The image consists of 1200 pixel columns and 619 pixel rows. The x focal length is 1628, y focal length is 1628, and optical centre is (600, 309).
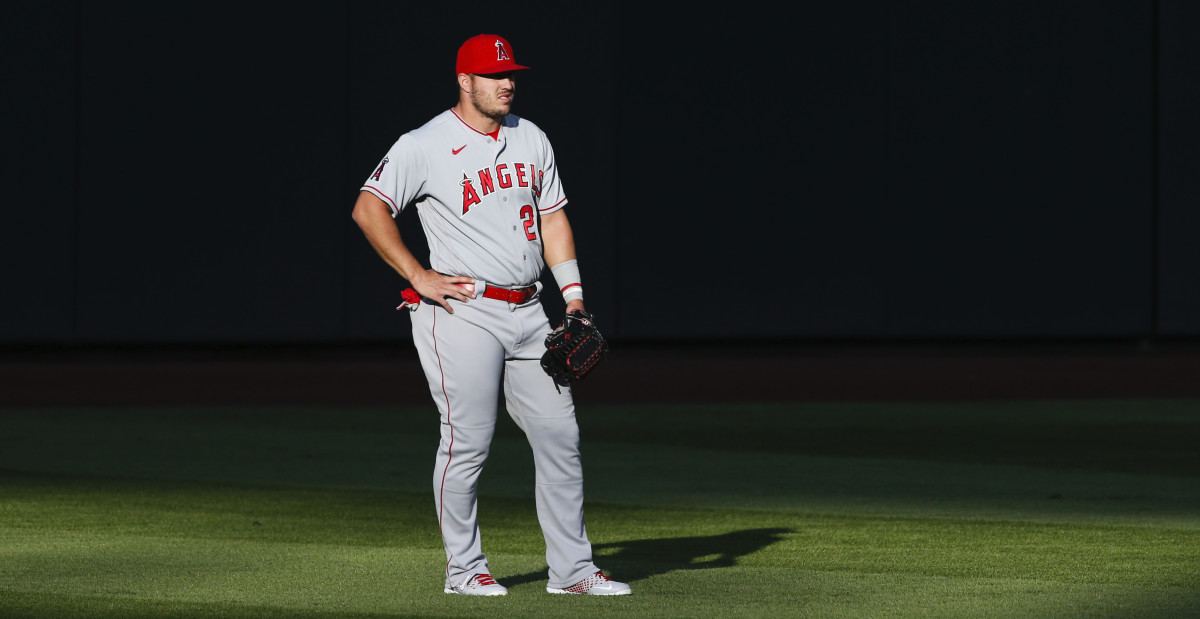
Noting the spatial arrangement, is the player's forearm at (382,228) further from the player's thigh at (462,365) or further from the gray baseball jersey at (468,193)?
the player's thigh at (462,365)

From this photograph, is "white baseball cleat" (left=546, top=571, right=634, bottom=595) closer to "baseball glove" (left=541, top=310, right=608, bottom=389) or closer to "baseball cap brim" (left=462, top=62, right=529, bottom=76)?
"baseball glove" (left=541, top=310, right=608, bottom=389)

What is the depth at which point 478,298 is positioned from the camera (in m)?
6.10

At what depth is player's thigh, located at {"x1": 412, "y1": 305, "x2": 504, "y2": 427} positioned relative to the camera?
6.09 meters

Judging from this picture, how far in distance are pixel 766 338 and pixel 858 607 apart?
1726cm

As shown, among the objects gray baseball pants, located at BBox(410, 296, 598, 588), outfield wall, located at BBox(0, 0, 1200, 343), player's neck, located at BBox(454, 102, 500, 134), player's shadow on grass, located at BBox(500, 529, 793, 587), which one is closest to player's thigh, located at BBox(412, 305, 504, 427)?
gray baseball pants, located at BBox(410, 296, 598, 588)

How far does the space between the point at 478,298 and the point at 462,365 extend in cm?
26

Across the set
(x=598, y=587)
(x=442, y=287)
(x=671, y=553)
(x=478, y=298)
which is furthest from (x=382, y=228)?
(x=671, y=553)

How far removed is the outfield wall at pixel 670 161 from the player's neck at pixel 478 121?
51.4 feet

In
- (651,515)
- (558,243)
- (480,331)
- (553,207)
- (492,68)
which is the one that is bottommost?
(651,515)

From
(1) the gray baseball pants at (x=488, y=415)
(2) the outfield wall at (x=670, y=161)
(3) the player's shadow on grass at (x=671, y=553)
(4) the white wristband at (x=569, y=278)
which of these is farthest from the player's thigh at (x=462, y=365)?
(2) the outfield wall at (x=670, y=161)

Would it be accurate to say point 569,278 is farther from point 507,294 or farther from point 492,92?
point 492,92

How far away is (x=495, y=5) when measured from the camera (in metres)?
22.2

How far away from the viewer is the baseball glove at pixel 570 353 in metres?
6.07

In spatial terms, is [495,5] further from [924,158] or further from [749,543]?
[749,543]
